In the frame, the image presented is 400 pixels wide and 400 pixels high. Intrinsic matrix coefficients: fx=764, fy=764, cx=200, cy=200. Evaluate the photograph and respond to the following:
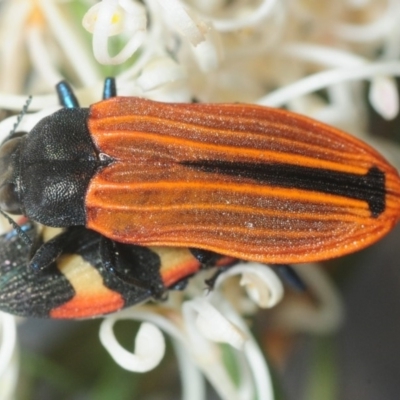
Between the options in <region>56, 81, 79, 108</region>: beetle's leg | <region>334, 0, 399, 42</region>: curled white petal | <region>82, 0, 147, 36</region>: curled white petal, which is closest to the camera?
<region>82, 0, 147, 36</region>: curled white petal

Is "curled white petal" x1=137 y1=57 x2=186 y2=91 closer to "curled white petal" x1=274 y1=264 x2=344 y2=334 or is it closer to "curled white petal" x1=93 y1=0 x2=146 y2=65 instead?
"curled white petal" x1=93 y1=0 x2=146 y2=65

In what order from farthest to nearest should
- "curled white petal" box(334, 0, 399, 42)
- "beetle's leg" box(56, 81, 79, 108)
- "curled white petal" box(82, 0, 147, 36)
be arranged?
"curled white petal" box(334, 0, 399, 42) → "beetle's leg" box(56, 81, 79, 108) → "curled white petal" box(82, 0, 147, 36)

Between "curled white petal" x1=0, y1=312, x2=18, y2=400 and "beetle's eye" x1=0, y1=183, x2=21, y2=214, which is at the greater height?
"beetle's eye" x1=0, y1=183, x2=21, y2=214

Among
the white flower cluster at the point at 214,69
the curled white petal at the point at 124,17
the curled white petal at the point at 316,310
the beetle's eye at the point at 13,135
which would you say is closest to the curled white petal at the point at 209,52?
the white flower cluster at the point at 214,69

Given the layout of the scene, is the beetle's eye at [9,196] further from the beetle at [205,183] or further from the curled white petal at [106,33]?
the curled white petal at [106,33]

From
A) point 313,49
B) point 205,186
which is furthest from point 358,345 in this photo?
point 205,186

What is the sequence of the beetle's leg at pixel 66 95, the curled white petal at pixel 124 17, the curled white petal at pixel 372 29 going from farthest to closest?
the curled white petal at pixel 372 29
the beetle's leg at pixel 66 95
the curled white petal at pixel 124 17

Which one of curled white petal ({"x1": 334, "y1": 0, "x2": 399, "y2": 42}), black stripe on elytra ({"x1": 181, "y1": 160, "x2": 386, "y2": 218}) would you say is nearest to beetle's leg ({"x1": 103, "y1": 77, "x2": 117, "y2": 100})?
black stripe on elytra ({"x1": 181, "y1": 160, "x2": 386, "y2": 218})
